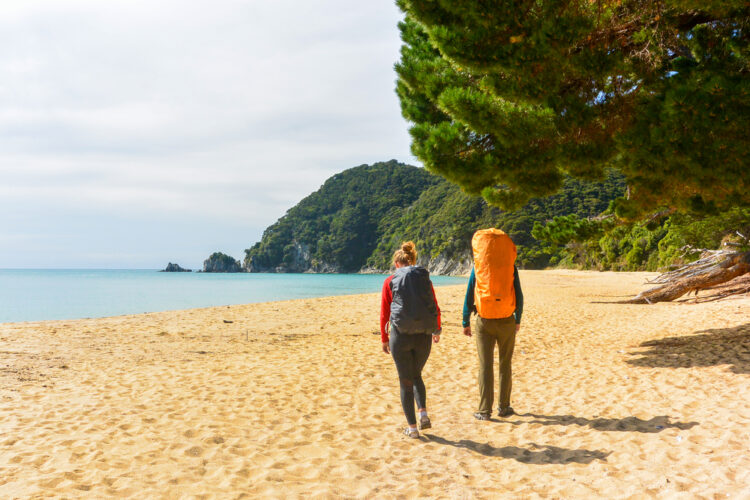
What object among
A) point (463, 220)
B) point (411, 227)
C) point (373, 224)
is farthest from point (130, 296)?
point (373, 224)

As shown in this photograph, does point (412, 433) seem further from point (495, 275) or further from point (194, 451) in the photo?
point (194, 451)

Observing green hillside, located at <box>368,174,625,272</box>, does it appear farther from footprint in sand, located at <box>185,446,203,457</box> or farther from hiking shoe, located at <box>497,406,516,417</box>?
footprint in sand, located at <box>185,446,203,457</box>

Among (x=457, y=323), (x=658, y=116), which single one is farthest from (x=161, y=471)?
(x=457, y=323)

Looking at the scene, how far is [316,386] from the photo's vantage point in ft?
21.0

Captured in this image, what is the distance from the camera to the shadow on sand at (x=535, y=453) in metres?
3.72

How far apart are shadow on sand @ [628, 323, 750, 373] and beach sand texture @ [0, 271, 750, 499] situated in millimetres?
40

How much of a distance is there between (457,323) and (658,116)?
915 centimetres

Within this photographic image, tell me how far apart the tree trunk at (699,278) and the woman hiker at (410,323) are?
42.5 ft

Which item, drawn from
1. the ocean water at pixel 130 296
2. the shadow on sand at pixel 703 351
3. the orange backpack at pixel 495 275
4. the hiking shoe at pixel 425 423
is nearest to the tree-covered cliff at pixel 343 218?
the ocean water at pixel 130 296

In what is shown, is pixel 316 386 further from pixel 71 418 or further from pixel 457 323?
pixel 457 323

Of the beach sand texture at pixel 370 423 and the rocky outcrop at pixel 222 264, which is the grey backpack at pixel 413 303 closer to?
the beach sand texture at pixel 370 423

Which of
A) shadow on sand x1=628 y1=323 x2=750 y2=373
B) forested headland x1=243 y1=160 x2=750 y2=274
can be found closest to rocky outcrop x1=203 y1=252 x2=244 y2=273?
forested headland x1=243 y1=160 x2=750 y2=274

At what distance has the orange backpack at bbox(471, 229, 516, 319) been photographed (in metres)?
4.48

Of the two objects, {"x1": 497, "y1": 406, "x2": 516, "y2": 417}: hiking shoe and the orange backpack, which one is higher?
the orange backpack
